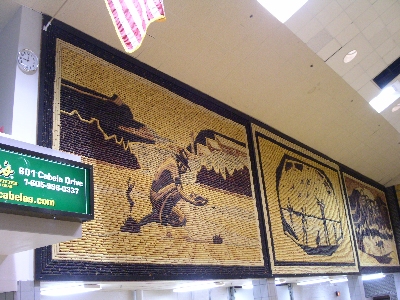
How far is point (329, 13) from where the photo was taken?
22.4ft

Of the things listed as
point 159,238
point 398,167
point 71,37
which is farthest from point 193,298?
point 398,167

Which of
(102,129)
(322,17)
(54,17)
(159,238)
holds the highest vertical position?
(322,17)

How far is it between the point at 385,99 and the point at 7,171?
863cm

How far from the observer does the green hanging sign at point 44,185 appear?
125 inches

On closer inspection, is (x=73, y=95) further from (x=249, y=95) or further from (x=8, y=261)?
(x=249, y=95)

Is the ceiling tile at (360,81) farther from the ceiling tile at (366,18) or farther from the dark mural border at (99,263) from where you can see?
the dark mural border at (99,263)

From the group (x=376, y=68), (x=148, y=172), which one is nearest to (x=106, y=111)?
(x=148, y=172)

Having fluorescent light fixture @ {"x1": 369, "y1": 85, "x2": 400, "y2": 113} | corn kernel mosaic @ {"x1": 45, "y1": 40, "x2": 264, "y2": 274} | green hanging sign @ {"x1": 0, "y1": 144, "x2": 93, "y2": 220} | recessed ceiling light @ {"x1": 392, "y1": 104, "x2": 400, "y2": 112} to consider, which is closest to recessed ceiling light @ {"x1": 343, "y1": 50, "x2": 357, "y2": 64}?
fluorescent light fixture @ {"x1": 369, "y1": 85, "x2": 400, "y2": 113}

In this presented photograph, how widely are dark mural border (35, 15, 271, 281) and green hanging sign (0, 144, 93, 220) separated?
1.10 metres

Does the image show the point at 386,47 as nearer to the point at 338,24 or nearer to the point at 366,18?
the point at 366,18

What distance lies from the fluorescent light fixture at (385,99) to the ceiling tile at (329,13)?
321 centimetres

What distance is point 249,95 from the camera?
789 cm

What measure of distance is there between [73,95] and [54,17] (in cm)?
98

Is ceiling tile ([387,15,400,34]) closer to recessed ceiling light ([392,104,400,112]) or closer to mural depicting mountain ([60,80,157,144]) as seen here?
recessed ceiling light ([392,104,400,112])
